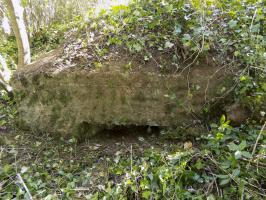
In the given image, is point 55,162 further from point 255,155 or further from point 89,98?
point 255,155

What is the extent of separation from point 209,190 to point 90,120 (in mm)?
1418

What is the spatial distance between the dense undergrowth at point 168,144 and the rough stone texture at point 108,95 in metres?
0.16

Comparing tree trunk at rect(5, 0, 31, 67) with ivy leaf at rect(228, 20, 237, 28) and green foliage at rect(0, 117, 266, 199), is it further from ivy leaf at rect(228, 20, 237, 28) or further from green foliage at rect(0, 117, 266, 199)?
ivy leaf at rect(228, 20, 237, 28)

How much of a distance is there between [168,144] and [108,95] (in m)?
0.81

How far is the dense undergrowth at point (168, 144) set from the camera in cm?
175

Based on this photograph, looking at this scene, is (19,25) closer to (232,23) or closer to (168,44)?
(168,44)

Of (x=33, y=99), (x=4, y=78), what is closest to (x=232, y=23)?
(x=33, y=99)

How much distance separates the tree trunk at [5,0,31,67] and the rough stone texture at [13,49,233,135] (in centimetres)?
69

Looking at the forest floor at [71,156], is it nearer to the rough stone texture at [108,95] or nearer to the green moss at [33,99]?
the rough stone texture at [108,95]

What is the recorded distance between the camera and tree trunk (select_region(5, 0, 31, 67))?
9.49 feet

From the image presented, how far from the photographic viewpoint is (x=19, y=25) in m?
3.07

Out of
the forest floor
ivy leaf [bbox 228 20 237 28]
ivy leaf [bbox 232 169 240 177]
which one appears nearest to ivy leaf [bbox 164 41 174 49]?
ivy leaf [bbox 228 20 237 28]

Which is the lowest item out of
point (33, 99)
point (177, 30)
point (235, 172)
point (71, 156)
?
point (71, 156)

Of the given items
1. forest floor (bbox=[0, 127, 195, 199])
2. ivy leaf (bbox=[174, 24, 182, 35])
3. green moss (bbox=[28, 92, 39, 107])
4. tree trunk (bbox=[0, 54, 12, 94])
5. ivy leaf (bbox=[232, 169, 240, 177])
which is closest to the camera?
ivy leaf (bbox=[232, 169, 240, 177])
